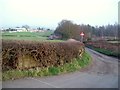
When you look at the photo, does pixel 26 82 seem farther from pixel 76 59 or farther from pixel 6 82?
pixel 76 59

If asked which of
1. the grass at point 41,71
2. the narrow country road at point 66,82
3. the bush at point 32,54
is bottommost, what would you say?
the narrow country road at point 66,82

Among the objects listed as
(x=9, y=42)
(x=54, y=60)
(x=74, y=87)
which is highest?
(x=9, y=42)

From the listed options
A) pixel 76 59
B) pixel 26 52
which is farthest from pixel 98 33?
pixel 26 52

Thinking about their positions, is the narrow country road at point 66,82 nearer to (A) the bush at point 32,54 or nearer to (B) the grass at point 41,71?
(B) the grass at point 41,71

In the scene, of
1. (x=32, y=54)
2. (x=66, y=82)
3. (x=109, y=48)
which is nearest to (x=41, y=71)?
(x=32, y=54)

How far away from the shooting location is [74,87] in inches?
436

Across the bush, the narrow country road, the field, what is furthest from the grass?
the field

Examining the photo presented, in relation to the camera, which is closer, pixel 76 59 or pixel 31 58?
pixel 31 58

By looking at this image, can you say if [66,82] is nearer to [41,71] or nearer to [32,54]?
[41,71]

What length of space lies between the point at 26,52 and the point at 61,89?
9.83 ft

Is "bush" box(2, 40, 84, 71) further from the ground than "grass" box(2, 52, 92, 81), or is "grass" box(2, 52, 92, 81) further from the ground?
"bush" box(2, 40, 84, 71)

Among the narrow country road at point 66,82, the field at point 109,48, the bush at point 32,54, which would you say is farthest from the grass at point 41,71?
the field at point 109,48

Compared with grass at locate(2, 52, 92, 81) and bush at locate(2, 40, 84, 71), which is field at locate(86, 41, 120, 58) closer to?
grass at locate(2, 52, 92, 81)

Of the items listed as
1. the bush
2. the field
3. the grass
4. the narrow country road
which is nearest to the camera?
the narrow country road
